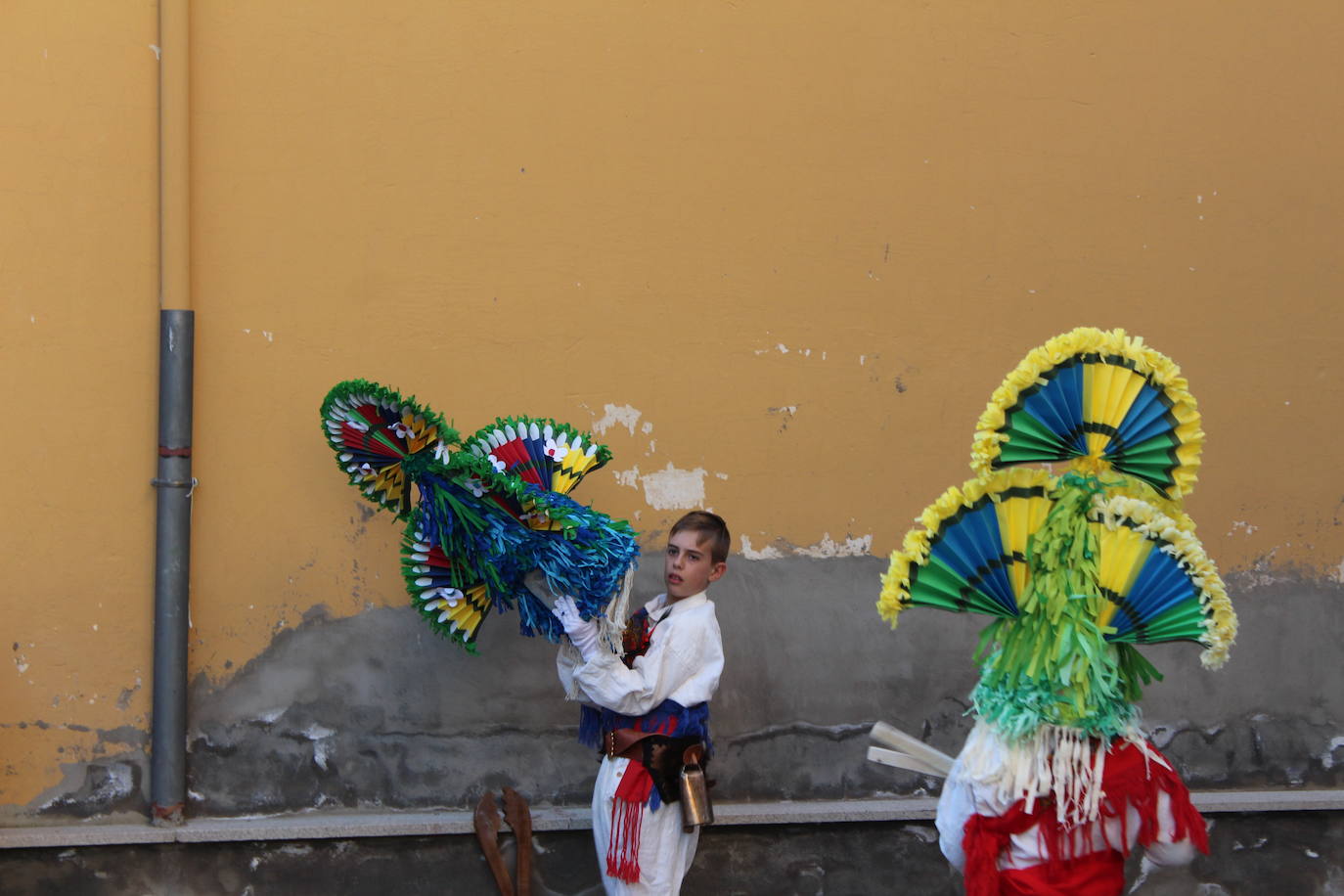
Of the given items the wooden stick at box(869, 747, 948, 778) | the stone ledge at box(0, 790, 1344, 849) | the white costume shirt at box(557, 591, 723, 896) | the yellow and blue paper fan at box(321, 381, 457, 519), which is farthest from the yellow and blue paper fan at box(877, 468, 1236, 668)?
the stone ledge at box(0, 790, 1344, 849)

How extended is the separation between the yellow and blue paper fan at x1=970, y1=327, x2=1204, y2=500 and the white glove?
1071 millimetres

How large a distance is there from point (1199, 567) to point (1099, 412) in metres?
0.37

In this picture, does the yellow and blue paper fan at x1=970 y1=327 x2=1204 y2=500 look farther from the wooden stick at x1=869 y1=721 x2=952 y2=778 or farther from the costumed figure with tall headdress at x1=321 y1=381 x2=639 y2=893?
the costumed figure with tall headdress at x1=321 y1=381 x2=639 y2=893

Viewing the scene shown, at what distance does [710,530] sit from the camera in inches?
149

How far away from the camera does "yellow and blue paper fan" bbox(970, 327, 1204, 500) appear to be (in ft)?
9.56

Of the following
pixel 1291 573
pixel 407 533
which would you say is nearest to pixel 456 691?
pixel 407 533

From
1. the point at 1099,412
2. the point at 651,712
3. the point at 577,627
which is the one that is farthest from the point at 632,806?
the point at 1099,412

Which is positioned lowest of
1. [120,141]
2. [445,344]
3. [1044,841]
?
[1044,841]

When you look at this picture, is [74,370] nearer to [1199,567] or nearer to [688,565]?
[688,565]

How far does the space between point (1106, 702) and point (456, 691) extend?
6.69 feet

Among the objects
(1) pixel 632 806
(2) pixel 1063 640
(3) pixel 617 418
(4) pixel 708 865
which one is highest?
(3) pixel 617 418

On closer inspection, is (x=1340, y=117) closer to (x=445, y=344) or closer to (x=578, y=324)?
(x=578, y=324)

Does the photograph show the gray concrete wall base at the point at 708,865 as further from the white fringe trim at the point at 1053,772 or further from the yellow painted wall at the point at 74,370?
the white fringe trim at the point at 1053,772

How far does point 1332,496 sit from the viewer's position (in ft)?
15.5
